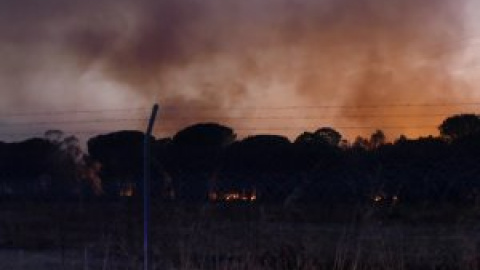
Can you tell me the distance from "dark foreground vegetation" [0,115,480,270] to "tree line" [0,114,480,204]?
6cm

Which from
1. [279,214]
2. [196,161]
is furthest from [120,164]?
[279,214]

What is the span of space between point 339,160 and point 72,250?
7347 millimetres

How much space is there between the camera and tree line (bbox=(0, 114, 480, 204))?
44.8 feet

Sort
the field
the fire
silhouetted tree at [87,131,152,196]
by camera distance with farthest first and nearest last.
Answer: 1. silhouetted tree at [87,131,152,196]
2. the fire
3. the field

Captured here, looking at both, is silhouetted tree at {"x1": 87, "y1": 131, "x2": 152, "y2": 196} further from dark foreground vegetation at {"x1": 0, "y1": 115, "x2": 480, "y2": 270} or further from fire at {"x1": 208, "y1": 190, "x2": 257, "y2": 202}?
fire at {"x1": 208, "y1": 190, "x2": 257, "y2": 202}

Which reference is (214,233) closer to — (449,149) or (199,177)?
(199,177)

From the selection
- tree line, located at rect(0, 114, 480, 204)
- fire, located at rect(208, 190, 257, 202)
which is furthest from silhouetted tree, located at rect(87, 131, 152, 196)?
fire, located at rect(208, 190, 257, 202)

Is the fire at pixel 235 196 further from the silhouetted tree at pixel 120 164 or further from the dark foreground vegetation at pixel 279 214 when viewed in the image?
the silhouetted tree at pixel 120 164

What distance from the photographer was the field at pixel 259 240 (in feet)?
41.0

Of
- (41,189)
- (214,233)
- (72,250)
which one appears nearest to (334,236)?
(214,233)

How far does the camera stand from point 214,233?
15.8m

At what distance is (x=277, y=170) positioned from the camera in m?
28.5

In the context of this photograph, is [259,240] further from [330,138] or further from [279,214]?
[330,138]

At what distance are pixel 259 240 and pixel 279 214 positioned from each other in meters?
0.56
